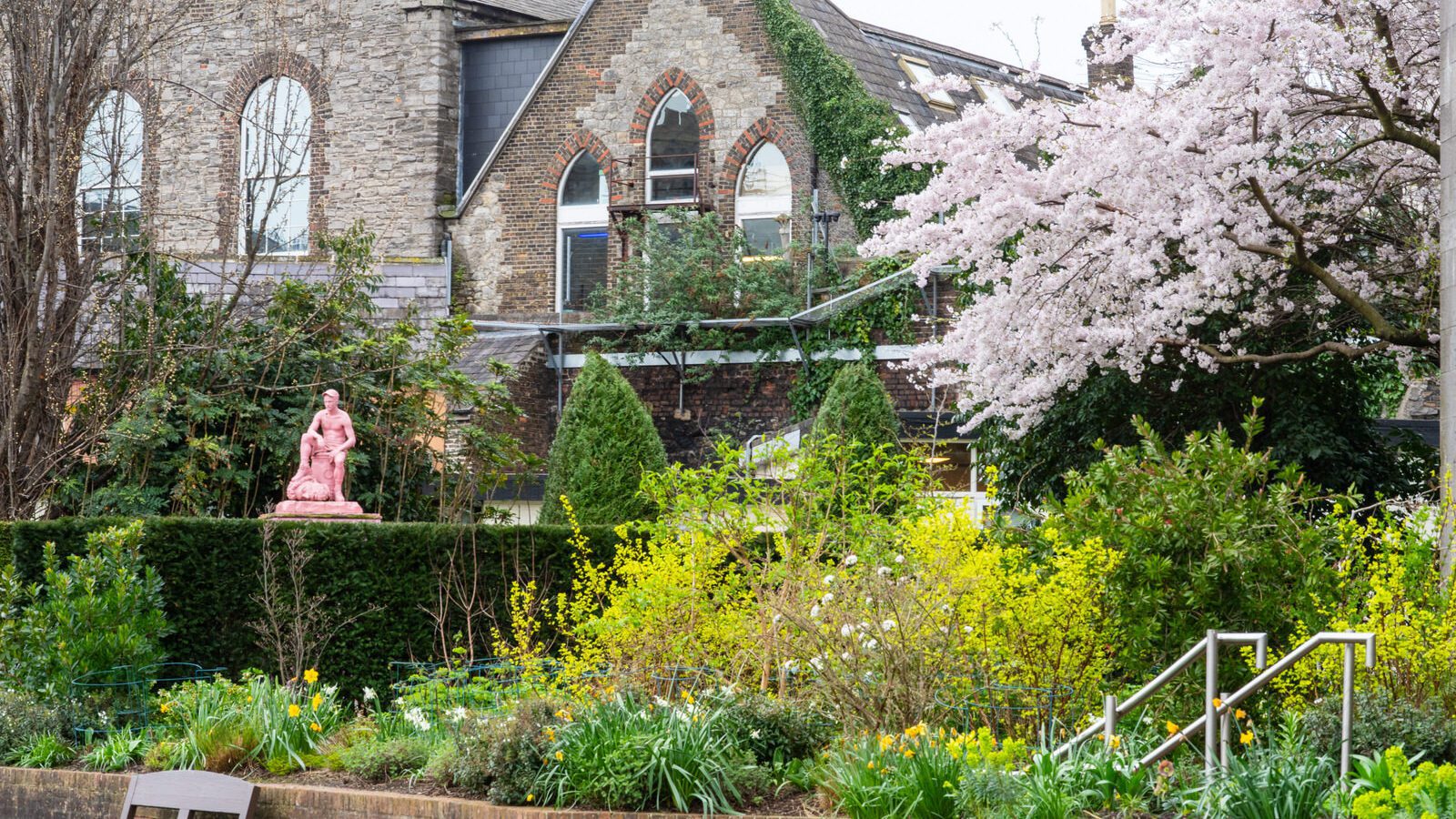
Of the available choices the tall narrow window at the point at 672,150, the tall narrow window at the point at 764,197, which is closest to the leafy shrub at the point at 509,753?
the tall narrow window at the point at 764,197

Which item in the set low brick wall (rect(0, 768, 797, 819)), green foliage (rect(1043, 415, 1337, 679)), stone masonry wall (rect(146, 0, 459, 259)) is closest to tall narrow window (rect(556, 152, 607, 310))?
stone masonry wall (rect(146, 0, 459, 259))

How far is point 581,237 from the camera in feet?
89.1

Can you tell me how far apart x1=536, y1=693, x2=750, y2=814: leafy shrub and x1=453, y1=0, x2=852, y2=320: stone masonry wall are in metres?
17.0

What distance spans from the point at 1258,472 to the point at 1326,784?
2.88 m

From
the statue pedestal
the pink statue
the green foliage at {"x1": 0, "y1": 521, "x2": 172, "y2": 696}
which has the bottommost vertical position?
the green foliage at {"x1": 0, "y1": 521, "x2": 172, "y2": 696}

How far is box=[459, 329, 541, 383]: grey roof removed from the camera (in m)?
25.1

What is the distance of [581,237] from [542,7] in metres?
6.96

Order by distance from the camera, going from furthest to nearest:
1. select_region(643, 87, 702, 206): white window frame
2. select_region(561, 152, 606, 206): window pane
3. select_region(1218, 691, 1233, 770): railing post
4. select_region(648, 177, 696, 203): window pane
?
select_region(561, 152, 606, 206): window pane < select_region(648, 177, 696, 203): window pane < select_region(643, 87, 702, 206): white window frame < select_region(1218, 691, 1233, 770): railing post

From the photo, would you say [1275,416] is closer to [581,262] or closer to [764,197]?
[764,197]

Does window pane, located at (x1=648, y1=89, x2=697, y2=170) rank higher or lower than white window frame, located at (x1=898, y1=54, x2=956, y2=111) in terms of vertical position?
lower

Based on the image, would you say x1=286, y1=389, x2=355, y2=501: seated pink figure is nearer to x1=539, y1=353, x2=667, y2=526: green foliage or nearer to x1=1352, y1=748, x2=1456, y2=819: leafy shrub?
x1=539, y1=353, x2=667, y2=526: green foliage

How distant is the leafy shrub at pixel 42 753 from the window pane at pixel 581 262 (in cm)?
1658

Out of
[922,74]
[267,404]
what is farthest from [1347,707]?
[922,74]

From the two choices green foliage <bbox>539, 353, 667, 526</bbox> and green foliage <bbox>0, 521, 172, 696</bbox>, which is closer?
green foliage <bbox>0, 521, 172, 696</bbox>
